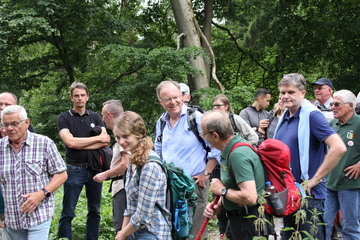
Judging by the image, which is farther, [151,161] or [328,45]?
[328,45]

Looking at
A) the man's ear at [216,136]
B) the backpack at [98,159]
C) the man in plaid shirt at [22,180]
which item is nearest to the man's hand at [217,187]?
the man's ear at [216,136]

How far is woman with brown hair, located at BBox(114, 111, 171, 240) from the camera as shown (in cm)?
290

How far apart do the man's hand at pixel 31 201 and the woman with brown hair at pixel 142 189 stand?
92 centimetres

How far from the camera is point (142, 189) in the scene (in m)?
2.92

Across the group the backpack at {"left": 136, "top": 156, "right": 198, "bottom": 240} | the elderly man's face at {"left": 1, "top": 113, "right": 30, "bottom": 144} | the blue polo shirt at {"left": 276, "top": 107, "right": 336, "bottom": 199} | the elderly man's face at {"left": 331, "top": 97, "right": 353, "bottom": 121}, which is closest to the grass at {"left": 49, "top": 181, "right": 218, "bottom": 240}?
the elderly man's face at {"left": 1, "top": 113, "right": 30, "bottom": 144}

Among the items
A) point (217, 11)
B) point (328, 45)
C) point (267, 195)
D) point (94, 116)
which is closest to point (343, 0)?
point (328, 45)

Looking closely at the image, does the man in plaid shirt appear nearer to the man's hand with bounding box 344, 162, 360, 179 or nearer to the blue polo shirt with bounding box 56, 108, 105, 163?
the blue polo shirt with bounding box 56, 108, 105, 163

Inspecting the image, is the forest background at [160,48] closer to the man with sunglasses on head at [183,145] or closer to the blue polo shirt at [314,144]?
the man with sunglasses on head at [183,145]

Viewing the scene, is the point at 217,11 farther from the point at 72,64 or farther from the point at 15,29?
the point at 15,29

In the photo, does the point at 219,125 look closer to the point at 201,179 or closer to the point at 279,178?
the point at 279,178

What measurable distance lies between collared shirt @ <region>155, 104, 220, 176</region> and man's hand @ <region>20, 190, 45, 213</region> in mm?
1467

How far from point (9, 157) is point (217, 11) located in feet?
39.2

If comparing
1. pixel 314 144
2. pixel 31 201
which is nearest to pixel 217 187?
pixel 314 144

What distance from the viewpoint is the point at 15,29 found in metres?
10.6
